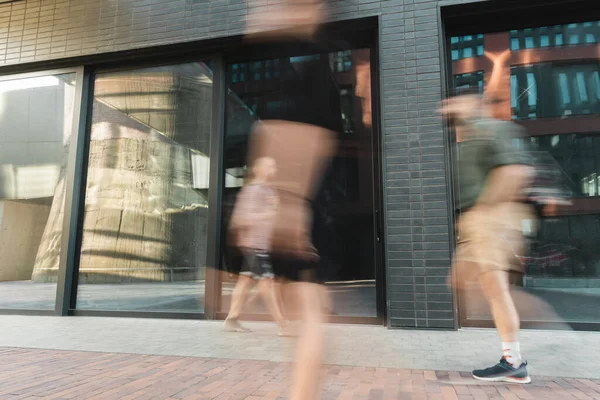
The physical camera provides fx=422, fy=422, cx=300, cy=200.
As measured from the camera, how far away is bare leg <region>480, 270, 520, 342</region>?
8.84 feet

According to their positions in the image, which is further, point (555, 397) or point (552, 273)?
point (552, 273)

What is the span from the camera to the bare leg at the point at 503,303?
269 centimetres

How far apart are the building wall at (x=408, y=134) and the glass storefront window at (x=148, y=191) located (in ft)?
2.38

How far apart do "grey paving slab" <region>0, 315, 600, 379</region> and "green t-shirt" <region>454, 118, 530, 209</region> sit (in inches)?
50.8

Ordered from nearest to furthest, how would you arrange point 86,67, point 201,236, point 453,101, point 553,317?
point 453,101
point 553,317
point 201,236
point 86,67

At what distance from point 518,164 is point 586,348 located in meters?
1.89

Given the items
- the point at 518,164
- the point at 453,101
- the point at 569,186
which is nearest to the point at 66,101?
the point at 453,101

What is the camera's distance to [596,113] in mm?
4469

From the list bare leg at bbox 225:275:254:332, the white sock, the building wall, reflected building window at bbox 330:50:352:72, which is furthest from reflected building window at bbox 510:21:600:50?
bare leg at bbox 225:275:254:332

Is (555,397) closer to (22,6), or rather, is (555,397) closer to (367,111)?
(367,111)

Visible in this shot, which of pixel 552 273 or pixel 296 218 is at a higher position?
pixel 296 218

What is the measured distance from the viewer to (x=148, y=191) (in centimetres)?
562

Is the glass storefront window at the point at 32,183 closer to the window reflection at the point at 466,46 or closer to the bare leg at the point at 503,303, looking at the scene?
the window reflection at the point at 466,46

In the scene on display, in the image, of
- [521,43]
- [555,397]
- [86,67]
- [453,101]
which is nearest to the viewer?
[555,397]
